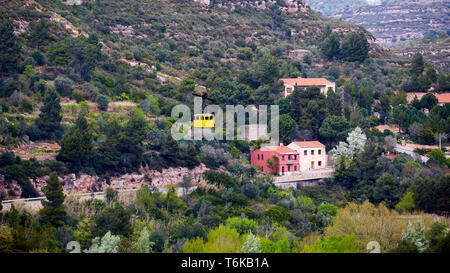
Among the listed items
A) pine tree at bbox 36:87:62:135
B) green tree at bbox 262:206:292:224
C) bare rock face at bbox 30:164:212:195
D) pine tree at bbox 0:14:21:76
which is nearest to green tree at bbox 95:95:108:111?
pine tree at bbox 0:14:21:76

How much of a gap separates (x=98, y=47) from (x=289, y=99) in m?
15.0

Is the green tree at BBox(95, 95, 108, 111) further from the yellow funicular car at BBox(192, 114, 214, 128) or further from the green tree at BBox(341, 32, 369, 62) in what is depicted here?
the green tree at BBox(341, 32, 369, 62)

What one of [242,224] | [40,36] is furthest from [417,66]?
[242,224]

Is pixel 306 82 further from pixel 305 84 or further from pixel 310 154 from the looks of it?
pixel 310 154

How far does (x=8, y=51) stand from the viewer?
44688 millimetres

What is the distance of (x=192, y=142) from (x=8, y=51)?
1349 centimetres

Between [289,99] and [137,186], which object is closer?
[137,186]

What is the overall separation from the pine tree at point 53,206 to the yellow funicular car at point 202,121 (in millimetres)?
16222

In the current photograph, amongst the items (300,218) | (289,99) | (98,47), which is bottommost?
(300,218)

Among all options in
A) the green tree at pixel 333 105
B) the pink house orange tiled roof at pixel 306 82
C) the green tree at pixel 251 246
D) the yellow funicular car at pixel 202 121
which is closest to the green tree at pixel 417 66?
the pink house orange tiled roof at pixel 306 82

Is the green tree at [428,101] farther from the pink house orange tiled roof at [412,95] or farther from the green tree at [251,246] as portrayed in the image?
the green tree at [251,246]
